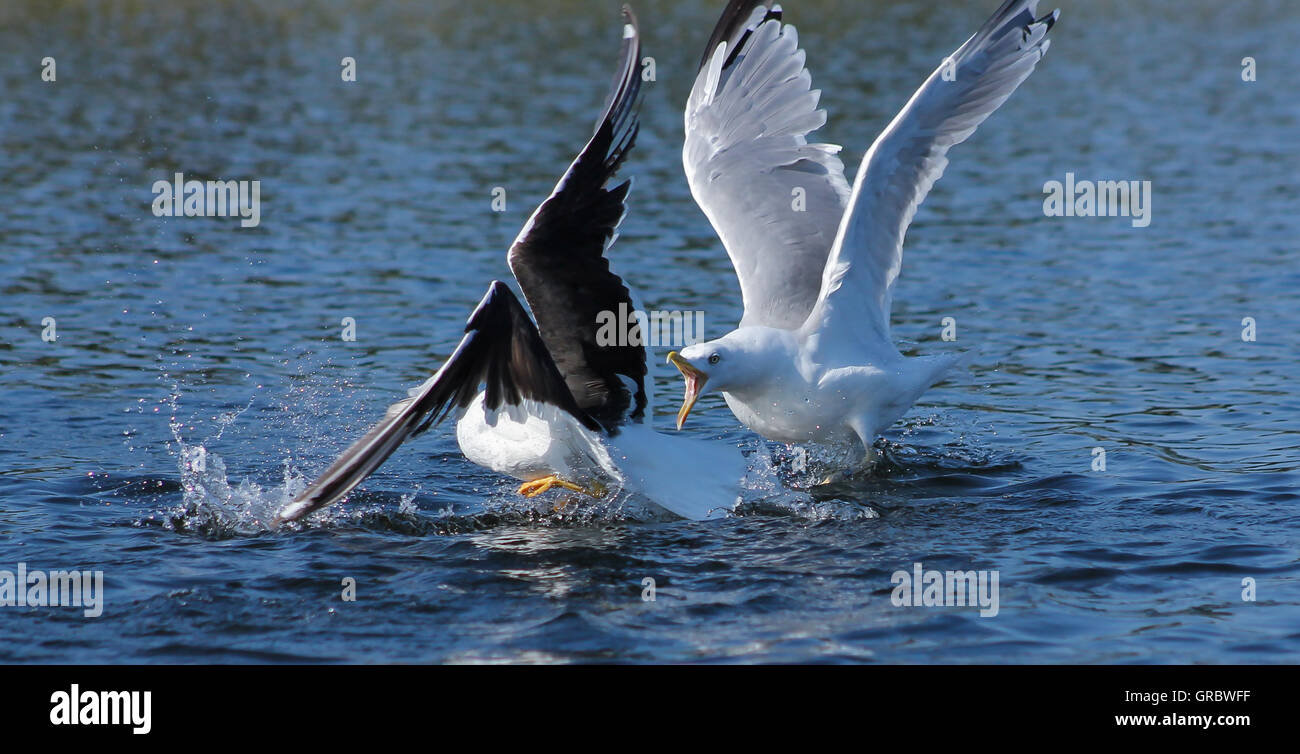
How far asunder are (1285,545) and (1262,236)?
29.2ft

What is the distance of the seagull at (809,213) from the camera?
8.50 m

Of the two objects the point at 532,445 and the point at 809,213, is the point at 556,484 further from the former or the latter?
the point at 809,213

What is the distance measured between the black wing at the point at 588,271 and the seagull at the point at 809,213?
428 millimetres

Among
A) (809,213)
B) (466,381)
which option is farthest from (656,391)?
(466,381)

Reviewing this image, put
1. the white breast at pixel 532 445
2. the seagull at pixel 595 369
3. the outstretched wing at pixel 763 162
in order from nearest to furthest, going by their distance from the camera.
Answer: the white breast at pixel 532 445 < the seagull at pixel 595 369 < the outstretched wing at pixel 763 162

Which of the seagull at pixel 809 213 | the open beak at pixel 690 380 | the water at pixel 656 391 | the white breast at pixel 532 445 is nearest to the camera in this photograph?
the water at pixel 656 391

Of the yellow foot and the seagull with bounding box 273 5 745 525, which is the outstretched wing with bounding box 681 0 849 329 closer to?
the seagull with bounding box 273 5 745 525

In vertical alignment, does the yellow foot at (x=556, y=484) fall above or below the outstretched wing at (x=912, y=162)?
Answer: below

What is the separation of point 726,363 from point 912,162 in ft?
5.20

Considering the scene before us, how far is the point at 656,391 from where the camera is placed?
451 inches

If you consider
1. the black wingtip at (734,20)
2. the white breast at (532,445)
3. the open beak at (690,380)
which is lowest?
the white breast at (532,445)

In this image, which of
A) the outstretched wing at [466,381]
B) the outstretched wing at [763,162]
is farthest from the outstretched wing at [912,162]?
the outstretched wing at [466,381]

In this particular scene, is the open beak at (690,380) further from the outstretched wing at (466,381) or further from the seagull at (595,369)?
the outstretched wing at (466,381)
